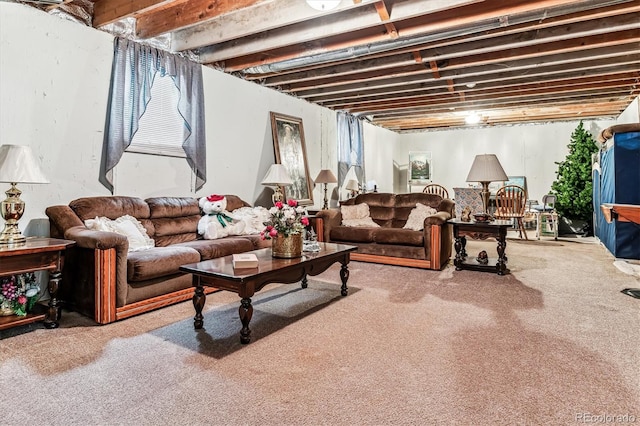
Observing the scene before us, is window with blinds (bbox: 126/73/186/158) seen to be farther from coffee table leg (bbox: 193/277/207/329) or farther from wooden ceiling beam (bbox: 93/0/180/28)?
coffee table leg (bbox: 193/277/207/329)

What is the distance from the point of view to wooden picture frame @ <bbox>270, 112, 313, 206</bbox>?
6059 mm

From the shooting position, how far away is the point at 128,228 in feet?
11.5

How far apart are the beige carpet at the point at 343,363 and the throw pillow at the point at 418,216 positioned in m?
1.62

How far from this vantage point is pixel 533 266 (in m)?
5.00

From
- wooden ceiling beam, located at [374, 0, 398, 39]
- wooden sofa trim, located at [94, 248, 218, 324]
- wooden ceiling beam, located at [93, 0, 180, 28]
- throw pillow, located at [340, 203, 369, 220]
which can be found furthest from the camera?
throw pillow, located at [340, 203, 369, 220]

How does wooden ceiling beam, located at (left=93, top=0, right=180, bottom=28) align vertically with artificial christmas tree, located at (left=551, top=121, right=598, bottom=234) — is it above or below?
above

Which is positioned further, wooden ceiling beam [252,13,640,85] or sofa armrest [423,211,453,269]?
sofa armrest [423,211,453,269]

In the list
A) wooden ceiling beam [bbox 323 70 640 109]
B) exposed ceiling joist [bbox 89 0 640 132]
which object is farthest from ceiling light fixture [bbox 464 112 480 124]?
wooden ceiling beam [bbox 323 70 640 109]

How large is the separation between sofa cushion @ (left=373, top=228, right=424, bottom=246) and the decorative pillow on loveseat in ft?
1.37

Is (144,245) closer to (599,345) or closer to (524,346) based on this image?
(524,346)

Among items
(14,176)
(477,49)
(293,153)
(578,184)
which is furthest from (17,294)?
(578,184)

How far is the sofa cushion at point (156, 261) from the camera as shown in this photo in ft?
9.94

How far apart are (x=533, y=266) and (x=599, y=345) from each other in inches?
107

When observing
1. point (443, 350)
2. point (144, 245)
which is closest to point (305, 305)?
point (443, 350)
